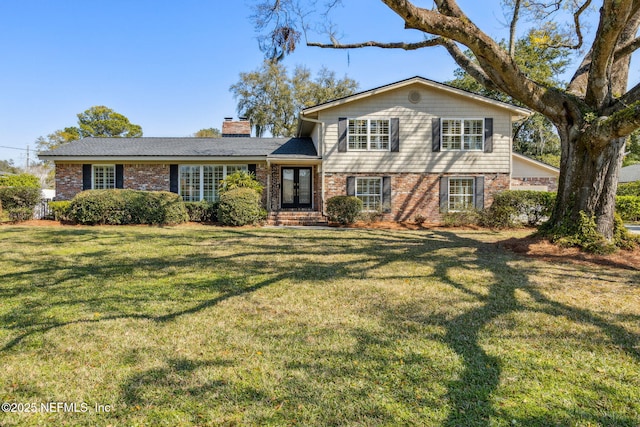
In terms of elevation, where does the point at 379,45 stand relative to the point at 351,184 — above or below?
above

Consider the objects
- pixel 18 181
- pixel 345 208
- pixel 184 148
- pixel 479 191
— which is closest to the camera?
pixel 345 208

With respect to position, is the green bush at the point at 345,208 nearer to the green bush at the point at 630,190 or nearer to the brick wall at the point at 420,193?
the brick wall at the point at 420,193

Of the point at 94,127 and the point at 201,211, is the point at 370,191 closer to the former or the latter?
the point at 201,211

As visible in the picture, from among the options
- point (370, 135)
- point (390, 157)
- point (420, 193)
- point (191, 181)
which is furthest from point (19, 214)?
point (420, 193)

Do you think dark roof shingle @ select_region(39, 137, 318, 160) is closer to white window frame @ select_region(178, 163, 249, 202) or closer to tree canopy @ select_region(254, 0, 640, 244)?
white window frame @ select_region(178, 163, 249, 202)

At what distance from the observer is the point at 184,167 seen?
627 inches

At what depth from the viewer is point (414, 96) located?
15.2m

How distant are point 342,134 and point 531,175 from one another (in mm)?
9725

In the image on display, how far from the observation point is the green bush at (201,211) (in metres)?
13.9

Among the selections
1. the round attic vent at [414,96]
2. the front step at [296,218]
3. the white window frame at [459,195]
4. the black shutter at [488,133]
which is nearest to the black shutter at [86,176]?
the front step at [296,218]

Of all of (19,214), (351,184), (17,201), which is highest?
(351,184)

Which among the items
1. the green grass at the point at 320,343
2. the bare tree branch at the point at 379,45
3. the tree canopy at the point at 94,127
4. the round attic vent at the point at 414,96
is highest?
the tree canopy at the point at 94,127

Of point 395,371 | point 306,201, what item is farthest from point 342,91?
point 395,371

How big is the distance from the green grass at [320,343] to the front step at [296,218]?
753 cm
